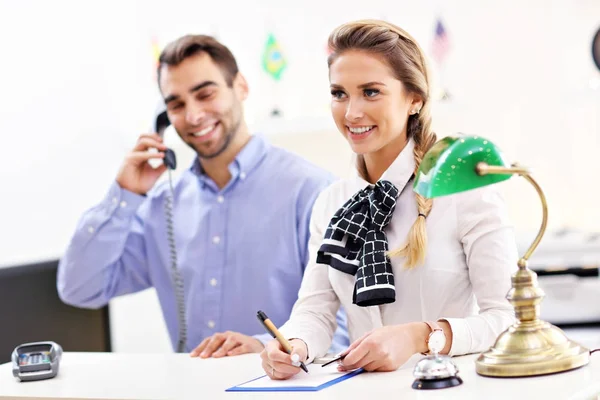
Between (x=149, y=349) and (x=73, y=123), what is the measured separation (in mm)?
1023

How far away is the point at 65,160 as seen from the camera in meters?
3.78

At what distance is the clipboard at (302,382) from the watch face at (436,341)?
0.51 feet

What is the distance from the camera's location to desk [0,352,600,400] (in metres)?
1.38

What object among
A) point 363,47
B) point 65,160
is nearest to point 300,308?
point 363,47

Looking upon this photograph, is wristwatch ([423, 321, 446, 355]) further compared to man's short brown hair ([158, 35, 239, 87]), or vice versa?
man's short brown hair ([158, 35, 239, 87])

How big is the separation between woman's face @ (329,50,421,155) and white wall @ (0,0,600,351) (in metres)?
1.80

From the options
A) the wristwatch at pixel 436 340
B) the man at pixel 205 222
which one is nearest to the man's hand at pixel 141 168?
the man at pixel 205 222

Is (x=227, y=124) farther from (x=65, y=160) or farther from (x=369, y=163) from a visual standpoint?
(x=65, y=160)

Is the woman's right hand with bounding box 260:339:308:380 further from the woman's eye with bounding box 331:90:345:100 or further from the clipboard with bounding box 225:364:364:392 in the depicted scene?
the woman's eye with bounding box 331:90:345:100

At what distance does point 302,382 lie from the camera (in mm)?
1591

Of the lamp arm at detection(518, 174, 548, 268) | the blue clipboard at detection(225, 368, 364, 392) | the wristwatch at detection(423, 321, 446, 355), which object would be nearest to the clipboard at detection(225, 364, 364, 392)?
the blue clipboard at detection(225, 368, 364, 392)

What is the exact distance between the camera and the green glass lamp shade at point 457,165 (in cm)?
146

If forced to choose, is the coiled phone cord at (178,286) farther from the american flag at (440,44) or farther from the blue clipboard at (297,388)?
the american flag at (440,44)

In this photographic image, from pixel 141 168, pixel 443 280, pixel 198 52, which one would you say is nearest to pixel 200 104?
pixel 198 52
